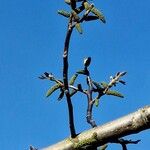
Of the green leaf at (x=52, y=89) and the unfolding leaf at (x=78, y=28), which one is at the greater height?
the green leaf at (x=52, y=89)

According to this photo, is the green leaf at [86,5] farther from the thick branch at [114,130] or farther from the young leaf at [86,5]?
the thick branch at [114,130]

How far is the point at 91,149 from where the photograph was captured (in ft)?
13.0

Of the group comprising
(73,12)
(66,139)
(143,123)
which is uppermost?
(73,12)

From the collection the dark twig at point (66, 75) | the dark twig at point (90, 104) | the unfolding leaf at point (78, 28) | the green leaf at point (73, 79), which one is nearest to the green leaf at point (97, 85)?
the dark twig at point (90, 104)

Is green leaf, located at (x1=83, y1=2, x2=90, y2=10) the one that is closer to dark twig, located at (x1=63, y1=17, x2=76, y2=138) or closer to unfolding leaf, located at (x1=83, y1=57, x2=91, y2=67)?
dark twig, located at (x1=63, y1=17, x2=76, y2=138)

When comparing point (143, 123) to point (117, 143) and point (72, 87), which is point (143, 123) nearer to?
point (117, 143)

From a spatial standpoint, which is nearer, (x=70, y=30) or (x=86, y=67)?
(x=70, y=30)

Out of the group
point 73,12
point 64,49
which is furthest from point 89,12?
point 64,49

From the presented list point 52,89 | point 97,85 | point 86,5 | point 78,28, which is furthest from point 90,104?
point 86,5

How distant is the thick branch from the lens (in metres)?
3.46

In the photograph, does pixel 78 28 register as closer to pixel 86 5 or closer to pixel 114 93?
pixel 86 5

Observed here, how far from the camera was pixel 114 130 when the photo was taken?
3.59 m

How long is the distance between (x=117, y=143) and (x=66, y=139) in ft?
1.51

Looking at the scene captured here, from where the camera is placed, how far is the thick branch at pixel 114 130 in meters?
3.46
